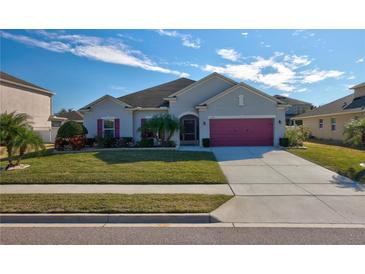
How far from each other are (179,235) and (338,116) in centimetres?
2224

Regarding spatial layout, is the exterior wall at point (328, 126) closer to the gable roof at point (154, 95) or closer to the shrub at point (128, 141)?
the gable roof at point (154, 95)

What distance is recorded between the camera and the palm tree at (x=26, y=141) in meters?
9.85

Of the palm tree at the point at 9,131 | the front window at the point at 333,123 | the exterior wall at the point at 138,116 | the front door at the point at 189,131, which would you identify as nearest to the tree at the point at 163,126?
the exterior wall at the point at 138,116

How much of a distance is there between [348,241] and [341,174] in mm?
5711

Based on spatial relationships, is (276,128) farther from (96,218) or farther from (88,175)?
(96,218)

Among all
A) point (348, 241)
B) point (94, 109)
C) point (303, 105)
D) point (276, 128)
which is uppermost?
point (303, 105)

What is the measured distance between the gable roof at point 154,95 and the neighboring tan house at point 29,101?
8922 millimetres

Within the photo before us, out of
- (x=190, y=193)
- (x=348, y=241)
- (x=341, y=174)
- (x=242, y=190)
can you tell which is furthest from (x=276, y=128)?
(x=348, y=241)

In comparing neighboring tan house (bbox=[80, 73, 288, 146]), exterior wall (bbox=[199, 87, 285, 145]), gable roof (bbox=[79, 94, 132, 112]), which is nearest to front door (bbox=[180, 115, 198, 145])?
neighboring tan house (bbox=[80, 73, 288, 146])

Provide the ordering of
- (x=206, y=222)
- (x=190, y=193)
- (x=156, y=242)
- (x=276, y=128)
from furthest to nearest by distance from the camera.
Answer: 1. (x=276, y=128)
2. (x=190, y=193)
3. (x=206, y=222)
4. (x=156, y=242)

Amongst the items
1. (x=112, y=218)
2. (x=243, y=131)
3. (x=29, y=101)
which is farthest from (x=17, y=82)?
(x=112, y=218)

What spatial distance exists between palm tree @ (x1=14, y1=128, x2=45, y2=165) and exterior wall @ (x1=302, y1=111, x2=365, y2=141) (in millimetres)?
22165

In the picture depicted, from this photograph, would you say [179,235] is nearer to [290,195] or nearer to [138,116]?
[290,195]

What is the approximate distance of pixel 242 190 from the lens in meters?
6.74
